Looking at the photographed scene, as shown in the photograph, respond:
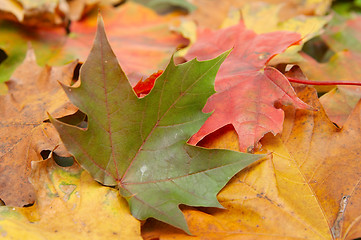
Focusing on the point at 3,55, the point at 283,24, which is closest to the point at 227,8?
the point at 283,24

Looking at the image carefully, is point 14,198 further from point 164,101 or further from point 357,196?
point 357,196

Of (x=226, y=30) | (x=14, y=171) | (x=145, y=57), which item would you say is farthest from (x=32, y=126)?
(x=226, y=30)

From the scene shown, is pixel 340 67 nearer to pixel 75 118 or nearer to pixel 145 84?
pixel 145 84

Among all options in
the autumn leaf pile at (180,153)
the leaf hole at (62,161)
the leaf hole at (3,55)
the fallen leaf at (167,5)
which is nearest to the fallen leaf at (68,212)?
the autumn leaf pile at (180,153)

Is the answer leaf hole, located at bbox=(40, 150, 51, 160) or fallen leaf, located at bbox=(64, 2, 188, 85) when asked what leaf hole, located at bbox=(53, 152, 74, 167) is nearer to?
leaf hole, located at bbox=(40, 150, 51, 160)

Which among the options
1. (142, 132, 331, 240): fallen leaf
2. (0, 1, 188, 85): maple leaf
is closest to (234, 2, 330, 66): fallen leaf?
(0, 1, 188, 85): maple leaf

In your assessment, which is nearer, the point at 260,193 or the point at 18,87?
the point at 260,193

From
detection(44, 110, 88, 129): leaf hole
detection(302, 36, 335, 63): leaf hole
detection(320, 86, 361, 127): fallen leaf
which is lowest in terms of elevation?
detection(302, 36, 335, 63): leaf hole
